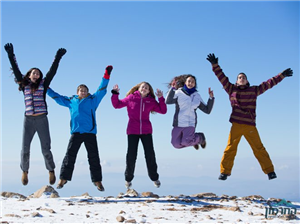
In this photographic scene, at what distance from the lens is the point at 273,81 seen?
10.2 meters

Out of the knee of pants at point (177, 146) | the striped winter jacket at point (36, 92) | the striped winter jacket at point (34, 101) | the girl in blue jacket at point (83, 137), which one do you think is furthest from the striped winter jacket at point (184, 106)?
the striped winter jacket at point (34, 101)

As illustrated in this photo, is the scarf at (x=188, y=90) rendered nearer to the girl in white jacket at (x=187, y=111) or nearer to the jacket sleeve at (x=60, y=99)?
the girl in white jacket at (x=187, y=111)

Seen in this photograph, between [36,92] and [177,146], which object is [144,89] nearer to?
[177,146]

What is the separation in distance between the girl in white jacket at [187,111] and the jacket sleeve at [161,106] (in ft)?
0.51

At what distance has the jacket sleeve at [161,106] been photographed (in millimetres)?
10109

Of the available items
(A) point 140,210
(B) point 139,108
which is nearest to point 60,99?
(B) point 139,108

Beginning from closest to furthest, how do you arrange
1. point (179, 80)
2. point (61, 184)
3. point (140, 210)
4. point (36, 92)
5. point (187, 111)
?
1. point (140, 210)
2. point (61, 184)
3. point (36, 92)
4. point (187, 111)
5. point (179, 80)

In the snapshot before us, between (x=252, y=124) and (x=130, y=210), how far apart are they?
14.1ft

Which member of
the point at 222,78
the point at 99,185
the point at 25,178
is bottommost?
the point at 99,185

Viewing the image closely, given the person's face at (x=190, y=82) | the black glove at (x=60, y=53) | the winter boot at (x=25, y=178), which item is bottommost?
the winter boot at (x=25, y=178)

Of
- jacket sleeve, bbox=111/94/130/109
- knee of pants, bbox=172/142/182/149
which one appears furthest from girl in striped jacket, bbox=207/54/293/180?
jacket sleeve, bbox=111/94/130/109

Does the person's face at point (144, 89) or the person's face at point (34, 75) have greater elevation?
the person's face at point (34, 75)

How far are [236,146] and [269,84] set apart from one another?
2080 mm

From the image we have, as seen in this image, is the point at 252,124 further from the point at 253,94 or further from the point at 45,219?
the point at 45,219
